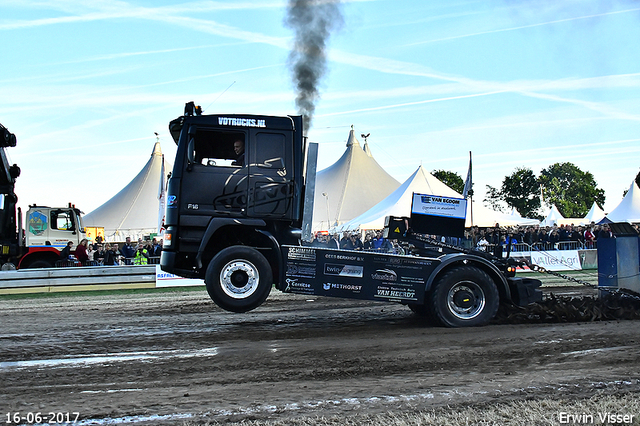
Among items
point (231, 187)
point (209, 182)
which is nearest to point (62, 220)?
point (209, 182)

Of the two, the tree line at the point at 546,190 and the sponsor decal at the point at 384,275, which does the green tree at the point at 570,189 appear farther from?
the sponsor decal at the point at 384,275

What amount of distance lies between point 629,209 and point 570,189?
77077 millimetres

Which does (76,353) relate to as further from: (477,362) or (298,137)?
(477,362)

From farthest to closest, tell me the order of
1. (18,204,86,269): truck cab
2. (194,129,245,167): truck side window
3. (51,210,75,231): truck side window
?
(51,210,75,231): truck side window
(18,204,86,269): truck cab
(194,129,245,167): truck side window

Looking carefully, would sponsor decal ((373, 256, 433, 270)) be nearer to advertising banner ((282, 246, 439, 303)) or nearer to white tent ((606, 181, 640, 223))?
advertising banner ((282, 246, 439, 303))

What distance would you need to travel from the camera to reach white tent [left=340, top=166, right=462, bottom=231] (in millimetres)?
29706

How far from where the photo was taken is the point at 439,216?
8180mm

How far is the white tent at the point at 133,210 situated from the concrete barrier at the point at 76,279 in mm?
22757

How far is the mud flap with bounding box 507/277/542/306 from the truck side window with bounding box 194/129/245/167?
4.38 metres

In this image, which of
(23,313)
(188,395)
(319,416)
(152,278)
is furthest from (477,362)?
(152,278)

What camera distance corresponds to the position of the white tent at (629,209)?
35.1m

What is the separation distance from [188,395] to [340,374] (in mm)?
1424

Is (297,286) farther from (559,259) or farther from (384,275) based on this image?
(559,259)

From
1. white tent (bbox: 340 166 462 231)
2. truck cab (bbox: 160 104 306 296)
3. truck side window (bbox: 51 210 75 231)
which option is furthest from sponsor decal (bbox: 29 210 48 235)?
white tent (bbox: 340 166 462 231)
